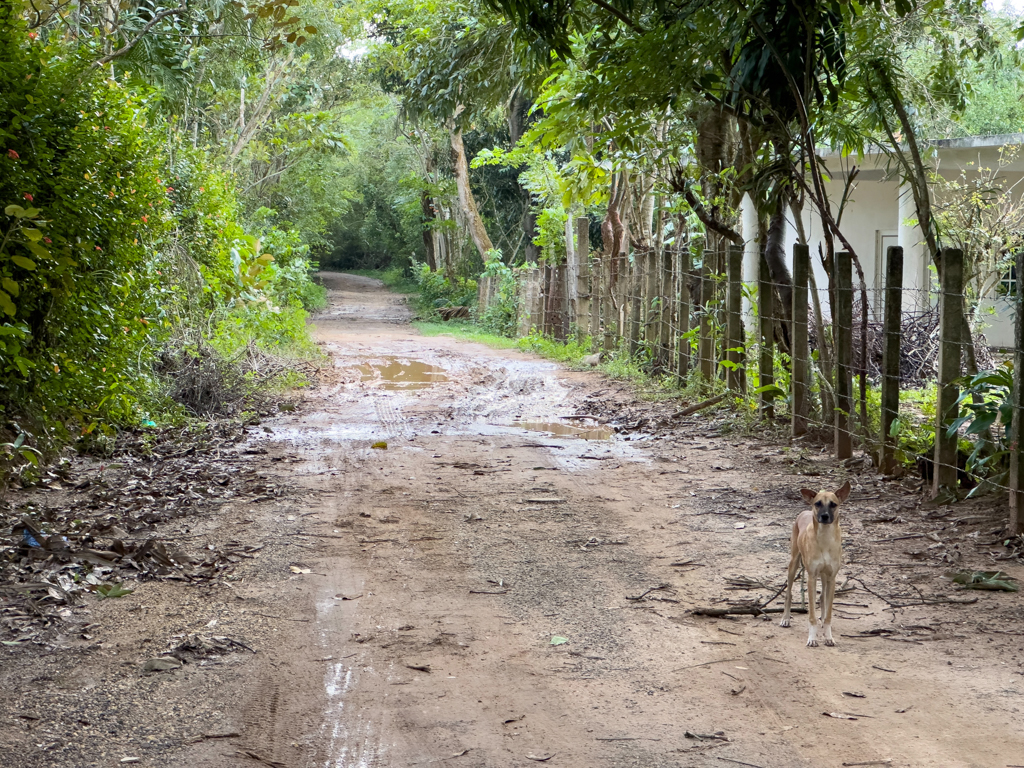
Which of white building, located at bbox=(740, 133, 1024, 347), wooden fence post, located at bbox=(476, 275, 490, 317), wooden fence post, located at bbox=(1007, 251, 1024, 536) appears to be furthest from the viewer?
wooden fence post, located at bbox=(476, 275, 490, 317)

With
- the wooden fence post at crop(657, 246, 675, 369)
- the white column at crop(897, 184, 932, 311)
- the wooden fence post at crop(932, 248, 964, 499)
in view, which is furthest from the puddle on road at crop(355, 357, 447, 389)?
the wooden fence post at crop(932, 248, 964, 499)

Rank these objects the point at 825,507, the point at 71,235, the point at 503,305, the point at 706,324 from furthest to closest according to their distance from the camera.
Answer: the point at 503,305 < the point at 706,324 < the point at 71,235 < the point at 825,507

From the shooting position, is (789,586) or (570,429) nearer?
(789,586)

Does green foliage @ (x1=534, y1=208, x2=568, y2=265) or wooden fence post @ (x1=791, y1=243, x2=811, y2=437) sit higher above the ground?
green foliage @ (x1=534, y1=208, x2=568, y2=265)

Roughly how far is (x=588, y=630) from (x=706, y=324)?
7657 millimetres

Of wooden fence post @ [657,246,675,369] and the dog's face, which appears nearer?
the dog's face

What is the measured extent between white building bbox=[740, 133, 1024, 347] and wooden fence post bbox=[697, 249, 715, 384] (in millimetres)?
546

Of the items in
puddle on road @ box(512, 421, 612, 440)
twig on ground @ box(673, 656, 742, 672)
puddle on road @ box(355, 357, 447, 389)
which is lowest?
twig on ground @ box(673, 656, 742, 672)

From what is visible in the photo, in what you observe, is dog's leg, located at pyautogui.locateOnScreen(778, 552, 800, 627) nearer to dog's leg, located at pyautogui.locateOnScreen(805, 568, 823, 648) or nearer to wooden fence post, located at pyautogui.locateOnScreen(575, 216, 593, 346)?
dog's leg, located at pyautogui.locateOnScreen(805, 568, 823, 648)

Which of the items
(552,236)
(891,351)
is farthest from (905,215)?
(891,351)

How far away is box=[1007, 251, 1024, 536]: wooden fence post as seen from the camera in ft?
18.3

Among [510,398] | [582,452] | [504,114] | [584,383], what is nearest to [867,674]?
[582,452]

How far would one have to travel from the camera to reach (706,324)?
11633 mm

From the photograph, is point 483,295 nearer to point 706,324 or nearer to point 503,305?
point 503,305
